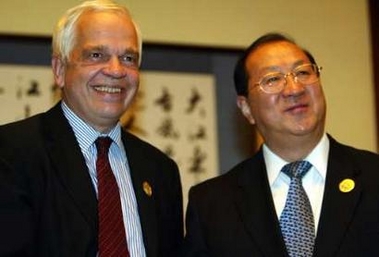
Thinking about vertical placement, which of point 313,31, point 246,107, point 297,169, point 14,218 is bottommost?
point 14,218

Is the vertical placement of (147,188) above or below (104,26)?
below

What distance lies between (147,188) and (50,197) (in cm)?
34

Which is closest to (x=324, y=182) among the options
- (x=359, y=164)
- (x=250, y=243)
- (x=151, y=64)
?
(x=359, y=164)

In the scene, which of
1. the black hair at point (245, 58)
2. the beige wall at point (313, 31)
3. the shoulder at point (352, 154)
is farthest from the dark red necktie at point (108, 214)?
the beige wall at point (313, 31)

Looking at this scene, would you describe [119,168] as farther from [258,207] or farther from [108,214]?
[258,207]

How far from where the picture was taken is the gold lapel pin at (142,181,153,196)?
194cm

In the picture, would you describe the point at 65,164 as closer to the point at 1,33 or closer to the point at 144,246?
the point at 144,246

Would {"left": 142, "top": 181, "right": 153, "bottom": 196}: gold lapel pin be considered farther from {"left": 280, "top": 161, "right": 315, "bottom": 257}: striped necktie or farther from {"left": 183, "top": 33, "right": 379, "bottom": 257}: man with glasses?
{"left": 280, "top": 161, "right": 315, "bottom": 257}: striped necktie

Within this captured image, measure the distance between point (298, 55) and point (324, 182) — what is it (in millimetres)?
425

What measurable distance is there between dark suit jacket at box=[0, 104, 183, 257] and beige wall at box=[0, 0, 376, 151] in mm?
818

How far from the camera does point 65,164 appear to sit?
1.79m

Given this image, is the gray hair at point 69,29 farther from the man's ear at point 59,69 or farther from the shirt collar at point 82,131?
the shirt collar at point 82,131

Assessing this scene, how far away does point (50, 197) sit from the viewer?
5.64 feet

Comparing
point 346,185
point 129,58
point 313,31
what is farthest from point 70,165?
point 313,31
